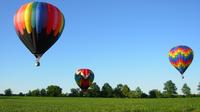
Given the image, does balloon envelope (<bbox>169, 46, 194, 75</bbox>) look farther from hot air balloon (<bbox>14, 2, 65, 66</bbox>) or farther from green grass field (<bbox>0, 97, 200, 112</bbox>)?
hot air balloon (<bbox>14, 2, 65, 66</bbox>)

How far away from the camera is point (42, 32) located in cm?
3312

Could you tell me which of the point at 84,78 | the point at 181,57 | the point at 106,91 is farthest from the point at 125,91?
the point at 181,57

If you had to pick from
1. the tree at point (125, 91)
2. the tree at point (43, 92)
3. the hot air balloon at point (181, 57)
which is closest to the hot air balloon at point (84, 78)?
the hot air balloon at point (181, 57)

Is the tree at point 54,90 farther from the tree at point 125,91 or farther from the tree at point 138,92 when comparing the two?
the tree at point 138,92

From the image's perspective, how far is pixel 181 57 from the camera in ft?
192

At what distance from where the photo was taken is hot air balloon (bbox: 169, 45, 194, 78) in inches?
2276

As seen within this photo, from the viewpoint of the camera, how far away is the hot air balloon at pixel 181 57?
190 feet

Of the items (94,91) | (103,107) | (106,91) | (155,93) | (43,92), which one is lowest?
(103,107)

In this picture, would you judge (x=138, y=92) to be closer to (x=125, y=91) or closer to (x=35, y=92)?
(x=125, y=91)

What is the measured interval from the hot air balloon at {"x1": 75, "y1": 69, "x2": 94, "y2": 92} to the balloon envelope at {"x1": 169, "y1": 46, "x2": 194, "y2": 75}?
1451 cm

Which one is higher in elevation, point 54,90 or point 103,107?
point 54,90

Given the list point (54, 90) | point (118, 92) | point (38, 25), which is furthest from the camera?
point (118, 92)

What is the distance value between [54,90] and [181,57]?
120 metres

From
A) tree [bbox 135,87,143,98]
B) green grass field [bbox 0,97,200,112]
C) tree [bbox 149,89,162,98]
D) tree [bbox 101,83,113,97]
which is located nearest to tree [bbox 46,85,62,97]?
tree [bbox 101,83,113,97]
